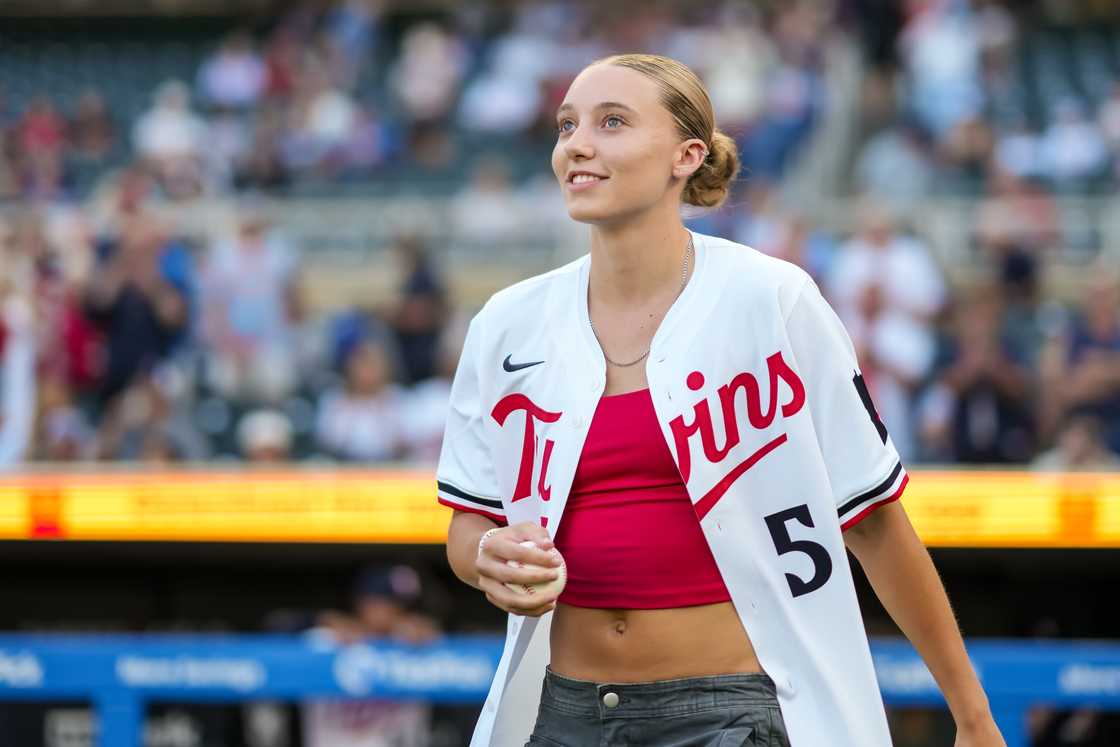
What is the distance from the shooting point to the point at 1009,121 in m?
11.6

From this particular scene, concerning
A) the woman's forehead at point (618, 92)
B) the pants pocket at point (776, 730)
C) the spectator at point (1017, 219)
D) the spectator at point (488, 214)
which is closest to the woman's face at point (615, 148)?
the woman's forehead at point (618, 92)

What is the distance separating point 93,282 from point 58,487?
404cm

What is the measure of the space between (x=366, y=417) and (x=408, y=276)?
1278 mm

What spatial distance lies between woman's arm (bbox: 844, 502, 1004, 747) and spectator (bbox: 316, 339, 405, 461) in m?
5.77

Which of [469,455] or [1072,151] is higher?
[1072,151]

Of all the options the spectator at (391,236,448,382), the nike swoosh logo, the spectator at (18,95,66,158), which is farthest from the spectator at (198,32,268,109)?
the nike swoosh logo

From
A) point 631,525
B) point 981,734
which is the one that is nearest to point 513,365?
point 631,525

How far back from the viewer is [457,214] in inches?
445

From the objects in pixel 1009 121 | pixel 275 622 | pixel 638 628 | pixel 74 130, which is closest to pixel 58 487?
pixel 275 622

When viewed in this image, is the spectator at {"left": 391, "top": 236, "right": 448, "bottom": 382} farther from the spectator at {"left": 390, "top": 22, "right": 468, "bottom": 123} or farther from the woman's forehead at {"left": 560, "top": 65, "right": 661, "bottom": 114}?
the woman's forehead at {"left": 560, "top": 65, "right": 661, "bottom": 114}

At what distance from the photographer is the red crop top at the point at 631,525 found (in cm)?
274

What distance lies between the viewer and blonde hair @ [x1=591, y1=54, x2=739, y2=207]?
2.89 meters

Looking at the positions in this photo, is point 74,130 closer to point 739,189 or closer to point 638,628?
point 739,189

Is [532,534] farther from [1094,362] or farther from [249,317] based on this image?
[249,317]
